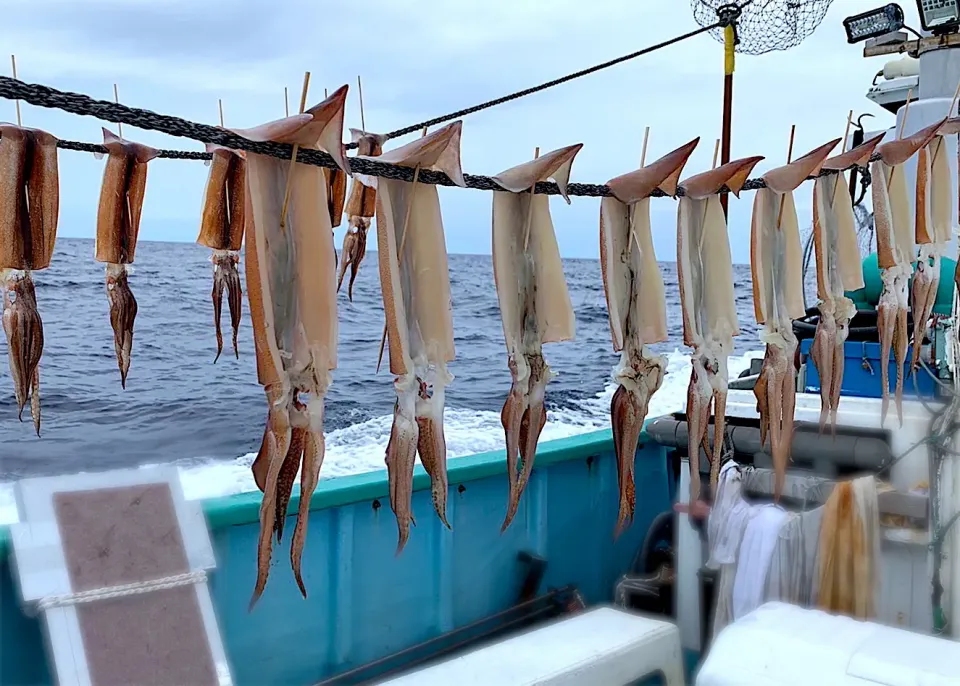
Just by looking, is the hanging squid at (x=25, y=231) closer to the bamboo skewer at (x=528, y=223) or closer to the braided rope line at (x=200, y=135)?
the braided rope line at (x=200, y=135)

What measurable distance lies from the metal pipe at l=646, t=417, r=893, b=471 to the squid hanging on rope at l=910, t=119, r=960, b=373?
470mm

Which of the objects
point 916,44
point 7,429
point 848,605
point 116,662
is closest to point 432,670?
point 116,662

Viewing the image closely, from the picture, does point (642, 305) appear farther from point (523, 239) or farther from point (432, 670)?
point (432, 670)

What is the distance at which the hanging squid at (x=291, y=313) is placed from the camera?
167 cm

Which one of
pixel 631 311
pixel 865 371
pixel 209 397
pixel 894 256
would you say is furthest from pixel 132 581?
pixel 209 397

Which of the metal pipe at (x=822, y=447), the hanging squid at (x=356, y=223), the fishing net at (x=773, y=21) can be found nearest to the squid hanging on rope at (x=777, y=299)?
the metal pipe at (x=822, y=447)

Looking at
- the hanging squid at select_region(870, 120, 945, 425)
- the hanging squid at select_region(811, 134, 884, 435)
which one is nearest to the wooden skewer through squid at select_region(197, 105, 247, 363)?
the hanging squid at select_region(811, 134, 884, 435)

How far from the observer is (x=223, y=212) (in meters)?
2.75

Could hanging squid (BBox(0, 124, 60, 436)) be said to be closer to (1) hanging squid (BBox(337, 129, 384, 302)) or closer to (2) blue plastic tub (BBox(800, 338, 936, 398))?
(1) hanging squid (BBox(337, 129, 384, 302))

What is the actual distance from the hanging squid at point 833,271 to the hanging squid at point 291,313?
202cm

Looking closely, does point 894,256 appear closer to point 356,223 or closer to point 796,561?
point 796,561

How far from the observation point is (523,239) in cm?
223

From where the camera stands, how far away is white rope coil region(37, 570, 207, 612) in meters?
2.95

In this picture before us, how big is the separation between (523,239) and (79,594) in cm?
222
